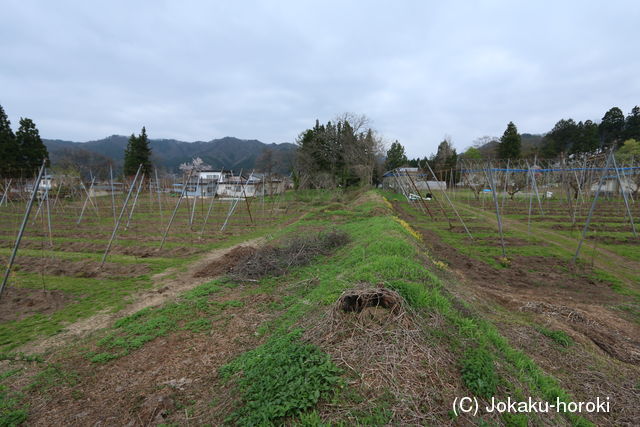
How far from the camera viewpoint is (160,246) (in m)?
11.3

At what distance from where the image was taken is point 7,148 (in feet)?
107

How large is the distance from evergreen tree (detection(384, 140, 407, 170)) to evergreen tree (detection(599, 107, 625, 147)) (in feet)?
117

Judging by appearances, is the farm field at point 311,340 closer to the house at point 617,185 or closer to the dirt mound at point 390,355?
the dirt mound at point 390,355

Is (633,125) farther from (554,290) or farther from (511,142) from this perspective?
(554,290)

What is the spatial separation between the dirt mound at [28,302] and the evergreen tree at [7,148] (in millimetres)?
37255

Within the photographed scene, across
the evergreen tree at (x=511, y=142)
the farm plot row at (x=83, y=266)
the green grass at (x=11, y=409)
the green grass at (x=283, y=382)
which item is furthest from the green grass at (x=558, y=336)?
the evergreen tree at (x=511, y=142)

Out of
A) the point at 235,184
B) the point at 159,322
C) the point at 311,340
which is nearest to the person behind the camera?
the point at 311,340

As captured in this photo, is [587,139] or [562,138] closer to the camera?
[587,139]

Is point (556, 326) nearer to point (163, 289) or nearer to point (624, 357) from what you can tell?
point (624, 357)

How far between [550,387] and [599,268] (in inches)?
331

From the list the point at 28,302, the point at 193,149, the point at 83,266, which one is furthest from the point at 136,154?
the point at 193,149

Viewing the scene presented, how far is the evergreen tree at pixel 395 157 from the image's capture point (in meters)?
61.2

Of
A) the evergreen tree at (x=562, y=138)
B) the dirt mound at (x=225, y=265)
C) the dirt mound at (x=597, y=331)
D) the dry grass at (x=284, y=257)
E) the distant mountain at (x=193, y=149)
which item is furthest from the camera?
the distant mountain at (x=193, y=149)

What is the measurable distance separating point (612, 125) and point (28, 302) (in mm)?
77507
